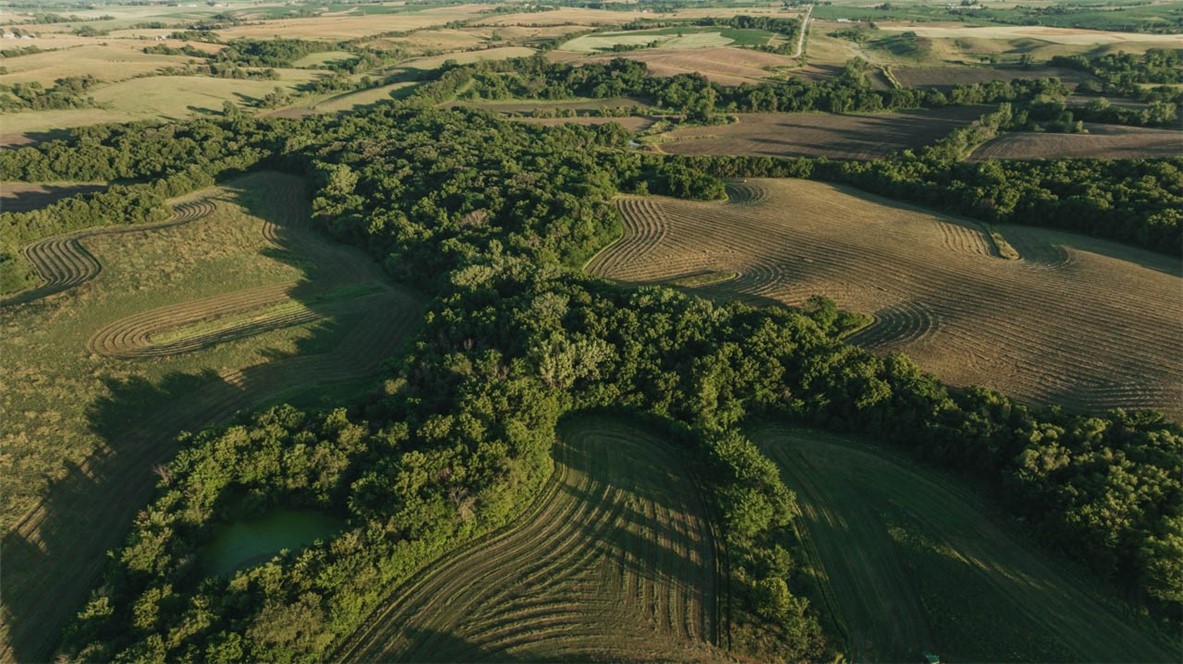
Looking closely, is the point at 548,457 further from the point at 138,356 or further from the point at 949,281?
the point at 949,281

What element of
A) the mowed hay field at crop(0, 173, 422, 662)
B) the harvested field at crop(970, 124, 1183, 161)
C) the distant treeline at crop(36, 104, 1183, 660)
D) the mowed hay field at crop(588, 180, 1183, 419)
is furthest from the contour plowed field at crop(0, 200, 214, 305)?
the harvested field at crop(970, 124, 1183, 161)

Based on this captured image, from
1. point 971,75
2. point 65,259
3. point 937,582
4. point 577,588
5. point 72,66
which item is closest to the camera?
point 577,588

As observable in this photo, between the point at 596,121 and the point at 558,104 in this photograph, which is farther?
the point at 558,104

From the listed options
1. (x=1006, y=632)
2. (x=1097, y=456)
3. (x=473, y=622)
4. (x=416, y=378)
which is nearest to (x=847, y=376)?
(x=1097, y=456)

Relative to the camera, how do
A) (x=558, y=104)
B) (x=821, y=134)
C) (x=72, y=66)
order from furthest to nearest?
(x=72, y=66), (x=558, y=104), (x=821, y=134)

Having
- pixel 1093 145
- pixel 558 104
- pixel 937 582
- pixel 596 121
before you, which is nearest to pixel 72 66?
pixel 558 104
